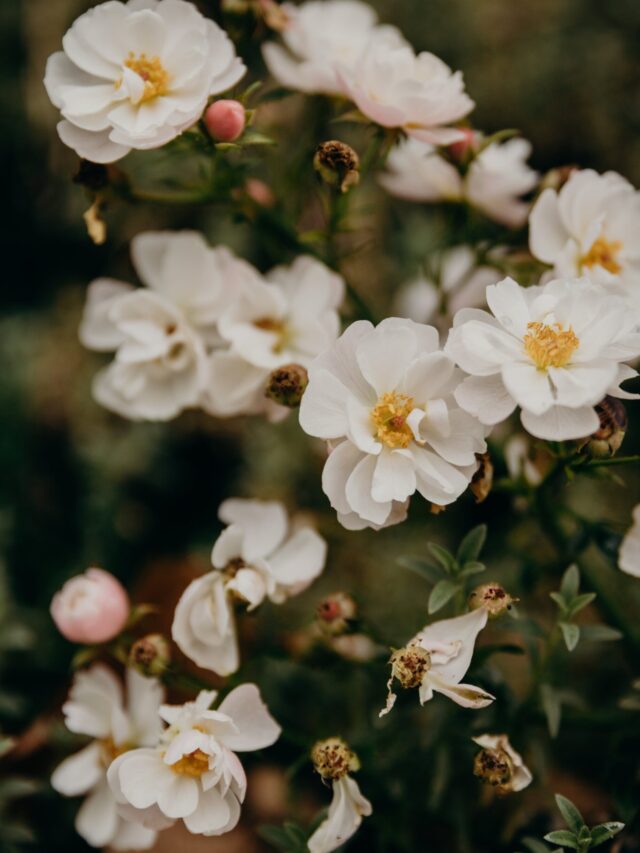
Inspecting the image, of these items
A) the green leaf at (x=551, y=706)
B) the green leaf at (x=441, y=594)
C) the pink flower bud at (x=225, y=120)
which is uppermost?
the pink flower bud at (x=225, y=120)

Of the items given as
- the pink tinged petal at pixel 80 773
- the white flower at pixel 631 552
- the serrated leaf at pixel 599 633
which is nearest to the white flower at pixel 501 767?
the serrated leaf at pixel 599 633

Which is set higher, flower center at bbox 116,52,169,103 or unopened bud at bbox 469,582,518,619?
flower center at bbox 116,52,169,103

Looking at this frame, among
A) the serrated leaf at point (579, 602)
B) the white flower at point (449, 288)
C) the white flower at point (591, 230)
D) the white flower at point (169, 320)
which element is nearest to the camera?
the serrated leaf at point (579, 602)

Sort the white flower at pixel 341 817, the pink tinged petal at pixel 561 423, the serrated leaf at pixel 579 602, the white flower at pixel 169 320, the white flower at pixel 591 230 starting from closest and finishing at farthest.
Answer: the pink tinged petal at pixel 561 423 < the white flower at pixel 341 817 < the serrated leaf at pixel 579 602 < the white flower at pixel 591 230 < the white flower at pixel 169 320

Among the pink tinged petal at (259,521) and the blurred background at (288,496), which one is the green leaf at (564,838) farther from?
the pink tinged petal at (259,521)

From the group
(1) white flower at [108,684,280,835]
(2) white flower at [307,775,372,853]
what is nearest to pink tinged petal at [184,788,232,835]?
(1) white flower at [108,684,280,835]

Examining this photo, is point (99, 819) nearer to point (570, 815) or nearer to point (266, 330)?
point (570, 815)

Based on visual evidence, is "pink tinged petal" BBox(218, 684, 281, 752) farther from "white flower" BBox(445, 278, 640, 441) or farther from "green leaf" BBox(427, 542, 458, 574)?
"white flower" BBox(445, 278, 640, 441)
